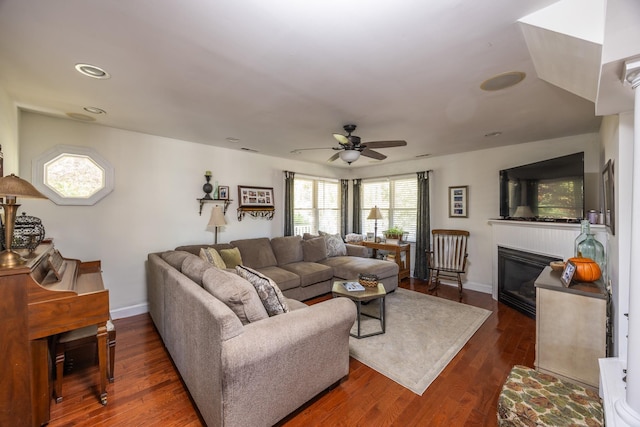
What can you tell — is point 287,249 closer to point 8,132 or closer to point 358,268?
point 358,268

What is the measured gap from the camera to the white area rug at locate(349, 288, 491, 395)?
2326 millimetres

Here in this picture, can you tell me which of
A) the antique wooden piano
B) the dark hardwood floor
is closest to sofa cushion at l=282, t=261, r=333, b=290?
the dark hardwood floor

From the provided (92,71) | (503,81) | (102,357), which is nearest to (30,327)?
(102,357)

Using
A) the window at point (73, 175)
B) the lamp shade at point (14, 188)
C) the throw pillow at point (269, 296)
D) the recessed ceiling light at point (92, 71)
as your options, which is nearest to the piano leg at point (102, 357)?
the lamp shade at point (14, 188)

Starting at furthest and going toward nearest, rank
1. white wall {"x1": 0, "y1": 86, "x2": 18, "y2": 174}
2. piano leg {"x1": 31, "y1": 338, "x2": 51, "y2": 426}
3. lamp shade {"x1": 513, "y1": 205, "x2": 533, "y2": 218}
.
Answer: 1. lamp shade {"x1": 513, "y1": 205, "x2": 533, "y2": 218}
2. white wall {"x1": 0, "y1": 86, "x2": 18, "y2": 174}
3. piano leg {"x1": 31, "y1": 338, "x2": 51, "y2": 426}

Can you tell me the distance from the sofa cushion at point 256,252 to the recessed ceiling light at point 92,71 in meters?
2.68

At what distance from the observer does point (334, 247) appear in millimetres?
5039

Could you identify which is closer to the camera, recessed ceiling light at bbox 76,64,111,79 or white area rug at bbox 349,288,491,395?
recessed ceiling light at bbox 76,64,111,79

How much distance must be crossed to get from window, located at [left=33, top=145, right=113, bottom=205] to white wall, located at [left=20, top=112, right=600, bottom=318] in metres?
0.08

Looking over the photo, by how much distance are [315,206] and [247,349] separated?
4.51 meters

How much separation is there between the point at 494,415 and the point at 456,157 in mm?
4134

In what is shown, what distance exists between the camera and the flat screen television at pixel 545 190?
123 inches

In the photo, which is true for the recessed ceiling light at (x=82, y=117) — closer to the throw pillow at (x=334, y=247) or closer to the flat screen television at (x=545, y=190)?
the throw pillow at (x=334, y=247)

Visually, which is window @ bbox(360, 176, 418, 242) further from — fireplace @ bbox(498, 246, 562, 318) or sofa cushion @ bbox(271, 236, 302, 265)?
sofa cushion @ bbox(271, 236, 302, 265)
